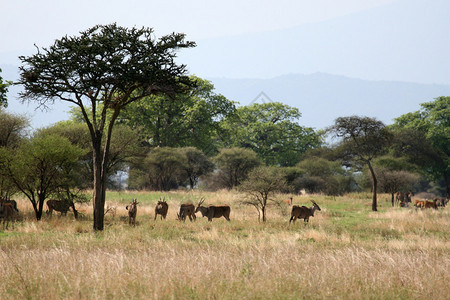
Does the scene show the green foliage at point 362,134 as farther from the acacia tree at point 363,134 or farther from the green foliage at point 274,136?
the green foliage at point 274,136

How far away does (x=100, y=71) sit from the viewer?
695 inches

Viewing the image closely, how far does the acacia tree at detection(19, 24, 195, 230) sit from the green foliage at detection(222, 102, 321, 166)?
163ft

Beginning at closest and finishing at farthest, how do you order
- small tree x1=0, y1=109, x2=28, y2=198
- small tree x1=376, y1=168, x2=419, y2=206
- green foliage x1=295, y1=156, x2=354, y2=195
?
1. small tree x1=0, y1=109, x2=28, y2=198
2. small tree x1=376, y1=168, x2=419, y2=206
3. green foliage x1=295, y1=156, x2=354, y2=195

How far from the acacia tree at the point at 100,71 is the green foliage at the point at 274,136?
4955 centimetres

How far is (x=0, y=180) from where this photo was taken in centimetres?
1975

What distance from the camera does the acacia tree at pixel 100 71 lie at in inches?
679

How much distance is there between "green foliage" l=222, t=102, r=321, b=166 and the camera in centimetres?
6925

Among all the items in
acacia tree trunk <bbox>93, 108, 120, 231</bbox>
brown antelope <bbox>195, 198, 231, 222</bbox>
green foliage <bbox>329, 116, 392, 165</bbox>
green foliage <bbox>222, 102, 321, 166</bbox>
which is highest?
green foliage <bbox>222, 102, 321, 166</bbox>

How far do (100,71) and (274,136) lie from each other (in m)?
54.4

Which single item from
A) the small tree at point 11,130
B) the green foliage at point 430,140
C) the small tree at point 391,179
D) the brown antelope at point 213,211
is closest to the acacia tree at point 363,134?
the small tree at point 391,179

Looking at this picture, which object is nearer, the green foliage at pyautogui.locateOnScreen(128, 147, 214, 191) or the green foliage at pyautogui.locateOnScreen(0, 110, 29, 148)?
the green foliage at pyautogui.locateOnScreen(0, 110, 29, 148)

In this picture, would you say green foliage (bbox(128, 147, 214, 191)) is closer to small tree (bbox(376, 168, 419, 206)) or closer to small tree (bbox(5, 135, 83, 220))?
small tree (bbox(376, 168, 419, 206))

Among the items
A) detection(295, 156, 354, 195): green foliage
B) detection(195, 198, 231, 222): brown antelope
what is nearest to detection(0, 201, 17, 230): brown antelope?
detection(195, 198, 231, 222): brown antelope

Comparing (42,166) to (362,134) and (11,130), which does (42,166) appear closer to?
(11,130)
